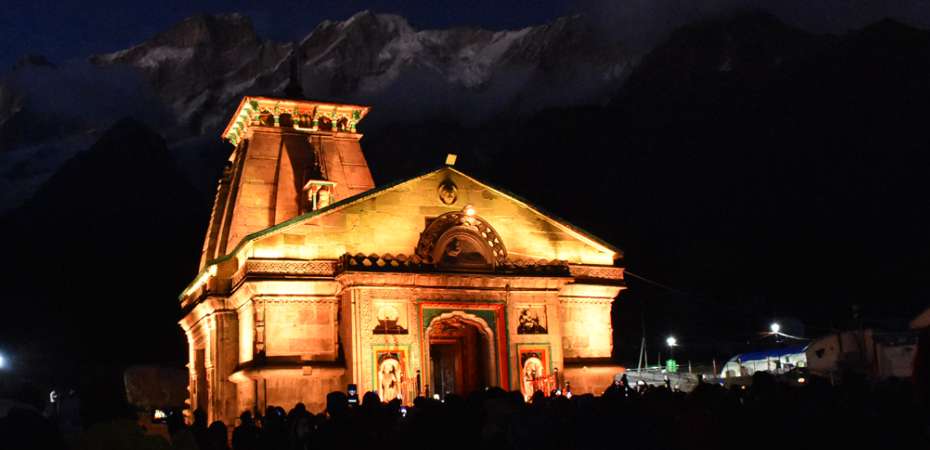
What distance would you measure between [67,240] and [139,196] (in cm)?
825

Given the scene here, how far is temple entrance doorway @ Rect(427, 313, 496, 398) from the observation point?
2681 cm

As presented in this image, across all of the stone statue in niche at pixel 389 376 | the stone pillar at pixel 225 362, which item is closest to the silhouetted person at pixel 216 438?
the stone statue in niche at pixel 389 376

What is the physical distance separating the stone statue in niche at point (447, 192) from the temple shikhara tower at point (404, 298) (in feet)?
0.11

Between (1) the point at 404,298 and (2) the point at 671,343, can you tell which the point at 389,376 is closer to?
(1) the point at 404,298

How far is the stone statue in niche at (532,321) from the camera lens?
27.2 metres

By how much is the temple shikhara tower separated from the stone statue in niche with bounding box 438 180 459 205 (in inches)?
1.3

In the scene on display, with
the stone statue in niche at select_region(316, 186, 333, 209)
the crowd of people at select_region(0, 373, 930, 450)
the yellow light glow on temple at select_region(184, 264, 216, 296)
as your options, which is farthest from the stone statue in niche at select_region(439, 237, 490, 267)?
the crowd of people at select_region(0, 373, 930, 450)

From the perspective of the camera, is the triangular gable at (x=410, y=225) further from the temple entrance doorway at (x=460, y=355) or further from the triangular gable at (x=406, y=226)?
the temple entrance doorway at (x=460, y=355)

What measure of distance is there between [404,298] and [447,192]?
12.0 feet

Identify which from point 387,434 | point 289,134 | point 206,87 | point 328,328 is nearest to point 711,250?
point 206,87

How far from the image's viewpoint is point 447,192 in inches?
1086

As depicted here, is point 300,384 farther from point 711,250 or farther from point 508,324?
point 711,250

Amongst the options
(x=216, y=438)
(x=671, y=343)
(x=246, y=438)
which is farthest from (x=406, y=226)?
(x=671, y=343)

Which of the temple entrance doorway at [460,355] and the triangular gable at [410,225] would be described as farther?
the temple entrance doorway at [460,355]
